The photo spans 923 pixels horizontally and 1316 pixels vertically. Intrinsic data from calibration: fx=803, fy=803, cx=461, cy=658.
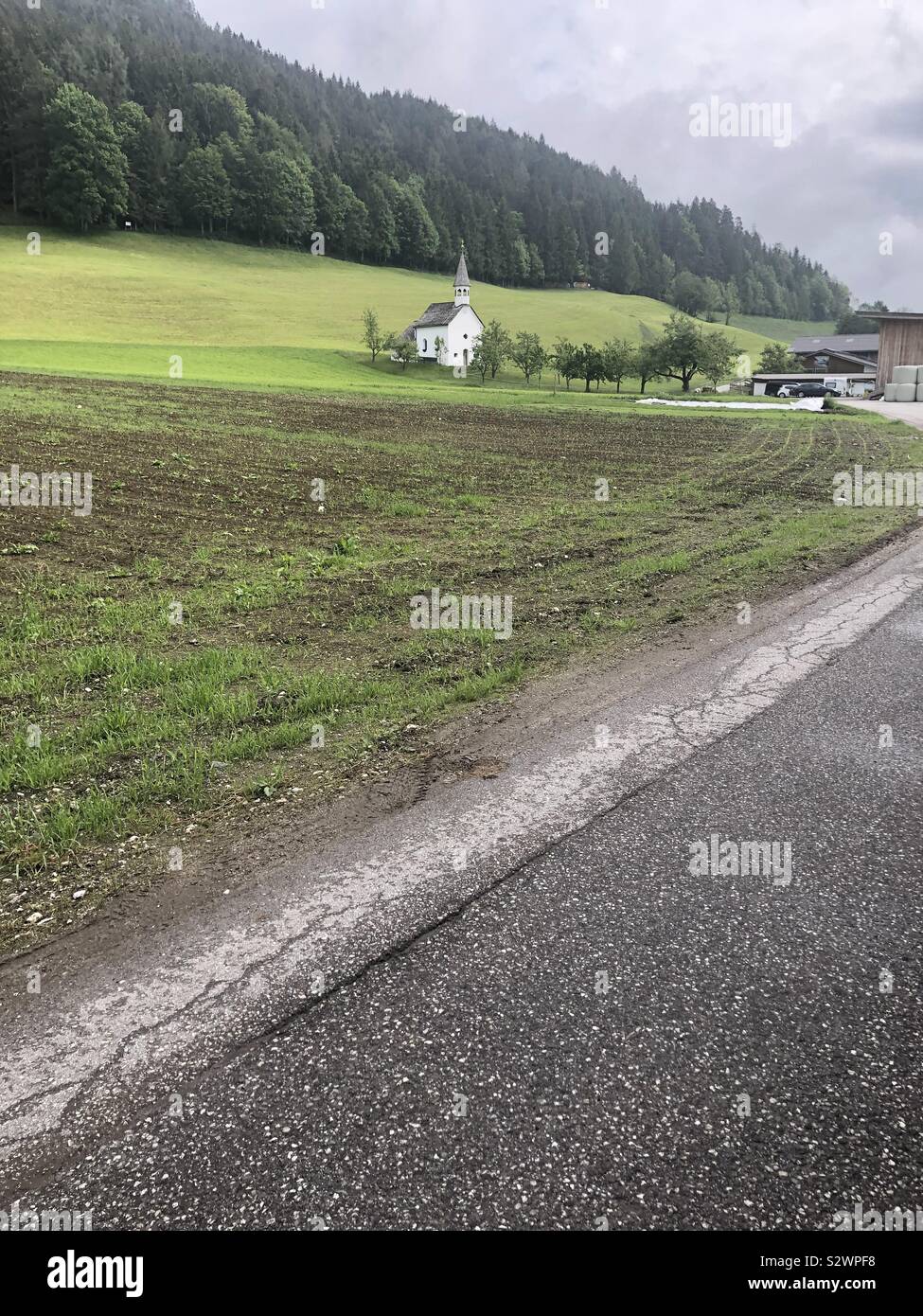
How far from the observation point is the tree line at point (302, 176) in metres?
103

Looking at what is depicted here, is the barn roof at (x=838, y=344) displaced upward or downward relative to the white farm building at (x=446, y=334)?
upward

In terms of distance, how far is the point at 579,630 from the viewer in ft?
27.9

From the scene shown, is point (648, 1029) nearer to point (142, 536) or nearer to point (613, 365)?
point (142, 536)

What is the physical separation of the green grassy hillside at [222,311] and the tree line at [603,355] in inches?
120

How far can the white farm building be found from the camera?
7814cm

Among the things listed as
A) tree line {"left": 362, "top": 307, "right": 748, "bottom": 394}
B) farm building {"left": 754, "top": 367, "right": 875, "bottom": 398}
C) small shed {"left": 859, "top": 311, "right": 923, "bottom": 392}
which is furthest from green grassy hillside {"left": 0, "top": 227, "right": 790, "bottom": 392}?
small shed {"left": 859, "top": 311, "right": 923, "bottom": 392}

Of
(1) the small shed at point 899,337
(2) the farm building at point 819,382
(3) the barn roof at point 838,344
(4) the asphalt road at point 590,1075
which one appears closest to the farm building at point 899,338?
(1) the small shed at point 899,337

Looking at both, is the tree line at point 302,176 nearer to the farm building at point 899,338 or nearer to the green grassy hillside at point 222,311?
the green grassy hillside at point 222,311

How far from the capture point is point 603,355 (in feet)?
225

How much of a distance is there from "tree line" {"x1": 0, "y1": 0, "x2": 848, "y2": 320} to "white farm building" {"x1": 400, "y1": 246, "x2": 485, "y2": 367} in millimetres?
15525

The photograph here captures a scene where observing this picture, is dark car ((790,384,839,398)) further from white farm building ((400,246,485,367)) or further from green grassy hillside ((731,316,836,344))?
green grassy hillside ((731,316,836,344))

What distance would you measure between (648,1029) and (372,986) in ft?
3.82

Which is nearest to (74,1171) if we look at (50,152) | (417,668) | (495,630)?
(417,668)

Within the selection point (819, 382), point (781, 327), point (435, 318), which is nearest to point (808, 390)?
point (819, 382)
